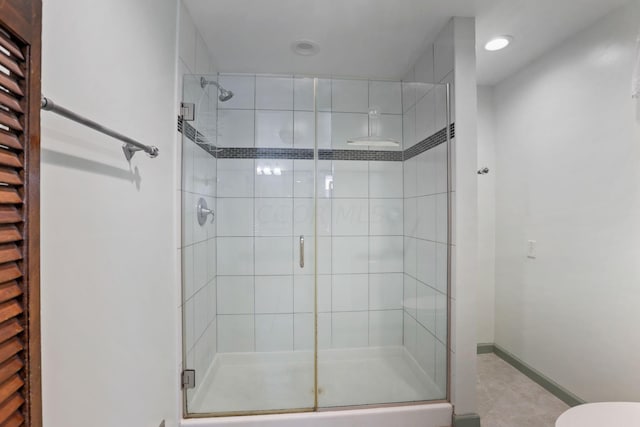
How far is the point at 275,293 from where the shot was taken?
2.07m

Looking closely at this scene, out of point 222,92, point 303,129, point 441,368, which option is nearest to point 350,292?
point 441,368

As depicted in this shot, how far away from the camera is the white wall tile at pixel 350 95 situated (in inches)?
78.7

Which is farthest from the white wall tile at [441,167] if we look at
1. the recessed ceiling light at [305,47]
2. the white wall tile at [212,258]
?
the white wall tile at [212,258]

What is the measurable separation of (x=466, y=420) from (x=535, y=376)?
0.91 m

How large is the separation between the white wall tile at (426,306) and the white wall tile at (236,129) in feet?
5.02

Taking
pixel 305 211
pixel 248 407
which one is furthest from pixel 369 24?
pixel 248 407

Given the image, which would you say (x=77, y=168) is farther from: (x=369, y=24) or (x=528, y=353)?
(x=528, y=353)

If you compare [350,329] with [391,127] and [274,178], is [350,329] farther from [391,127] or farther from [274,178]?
[391,127]

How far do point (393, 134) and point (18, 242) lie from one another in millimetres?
2024

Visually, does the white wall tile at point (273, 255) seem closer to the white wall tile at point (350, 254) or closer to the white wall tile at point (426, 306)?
the white wall tile at point (350, 254)

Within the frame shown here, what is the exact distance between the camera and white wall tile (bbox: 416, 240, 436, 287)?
1964 mm

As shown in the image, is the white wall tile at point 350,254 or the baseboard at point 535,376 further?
the white wall tile at point 350,254

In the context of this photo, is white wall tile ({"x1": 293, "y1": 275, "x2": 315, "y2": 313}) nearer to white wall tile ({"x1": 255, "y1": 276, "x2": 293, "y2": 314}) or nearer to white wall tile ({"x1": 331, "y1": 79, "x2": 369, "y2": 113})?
white wall tile ({"x1": 255, "y1": 276, "x2": 293, "y2": 314})

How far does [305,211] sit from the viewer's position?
2004mm
